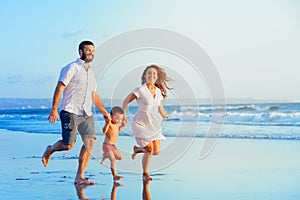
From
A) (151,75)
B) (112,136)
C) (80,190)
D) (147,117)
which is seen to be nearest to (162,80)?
(151,75)

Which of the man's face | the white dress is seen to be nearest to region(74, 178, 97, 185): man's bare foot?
the white dress

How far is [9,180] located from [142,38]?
2.53 m

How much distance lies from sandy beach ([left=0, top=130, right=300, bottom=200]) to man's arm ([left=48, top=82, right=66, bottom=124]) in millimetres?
695

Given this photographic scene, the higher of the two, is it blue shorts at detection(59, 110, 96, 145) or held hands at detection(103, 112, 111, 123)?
held hands at detection(103, 112, 111, 123)

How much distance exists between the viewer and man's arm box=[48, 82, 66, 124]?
17.2ft

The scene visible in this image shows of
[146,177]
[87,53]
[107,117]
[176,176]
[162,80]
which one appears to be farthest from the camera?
[162,80]

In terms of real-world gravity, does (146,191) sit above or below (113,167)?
below

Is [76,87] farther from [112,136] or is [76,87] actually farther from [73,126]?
[112,136]

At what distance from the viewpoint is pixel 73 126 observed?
5449 mm

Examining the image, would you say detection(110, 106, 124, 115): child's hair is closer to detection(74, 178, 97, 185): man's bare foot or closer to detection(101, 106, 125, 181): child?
detection(101, 106, 125, 181): child

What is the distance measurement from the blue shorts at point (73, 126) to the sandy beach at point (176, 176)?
19.6 inches

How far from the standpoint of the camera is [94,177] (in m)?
6.14

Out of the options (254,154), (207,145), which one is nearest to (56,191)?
(254,154)

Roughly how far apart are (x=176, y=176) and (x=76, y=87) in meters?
1.58
